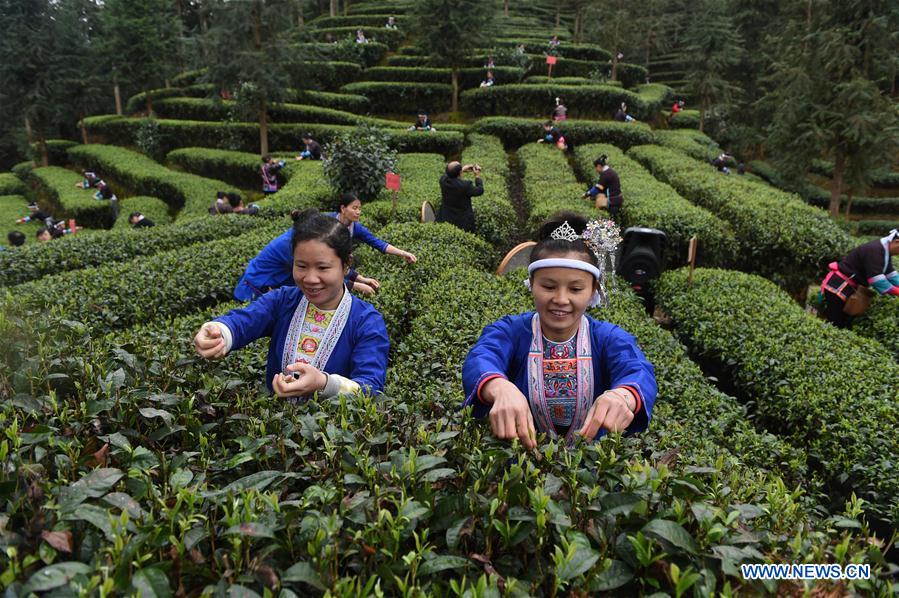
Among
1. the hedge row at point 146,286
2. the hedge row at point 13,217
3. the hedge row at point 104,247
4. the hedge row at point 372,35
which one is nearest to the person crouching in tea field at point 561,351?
the hedge row at point 146,286

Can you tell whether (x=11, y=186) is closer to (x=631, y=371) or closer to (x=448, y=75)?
(x=448, y=75)

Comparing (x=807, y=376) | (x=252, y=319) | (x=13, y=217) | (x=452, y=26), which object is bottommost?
(x=13, y=217)

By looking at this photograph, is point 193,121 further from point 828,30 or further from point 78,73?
point 828,30

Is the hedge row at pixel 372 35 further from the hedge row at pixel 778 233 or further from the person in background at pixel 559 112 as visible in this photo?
the hedge row at pixel 778 233

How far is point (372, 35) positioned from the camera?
1232 inches

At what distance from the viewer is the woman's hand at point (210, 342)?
7.93 ft

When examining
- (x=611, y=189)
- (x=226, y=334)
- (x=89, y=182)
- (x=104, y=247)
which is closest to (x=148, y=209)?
(x=89, y=182)

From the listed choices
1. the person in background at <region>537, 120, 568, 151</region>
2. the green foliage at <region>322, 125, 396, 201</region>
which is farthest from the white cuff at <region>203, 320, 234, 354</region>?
the person in background at <region>537, 120, 568, 151</region>

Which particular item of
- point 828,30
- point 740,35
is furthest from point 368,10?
point 828,30

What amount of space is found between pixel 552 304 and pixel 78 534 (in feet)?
6.17

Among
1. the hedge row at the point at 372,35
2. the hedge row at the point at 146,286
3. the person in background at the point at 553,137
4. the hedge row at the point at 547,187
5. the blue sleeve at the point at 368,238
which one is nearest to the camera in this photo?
the hedge row at the point at 146,286

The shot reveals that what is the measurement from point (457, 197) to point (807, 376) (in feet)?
18.9

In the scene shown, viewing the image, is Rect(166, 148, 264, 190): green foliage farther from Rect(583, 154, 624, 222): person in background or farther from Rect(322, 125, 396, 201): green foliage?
Rect(583, 154, 624, 222): person in background

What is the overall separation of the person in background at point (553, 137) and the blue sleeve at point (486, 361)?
17.7 m
